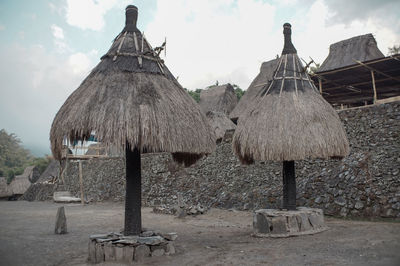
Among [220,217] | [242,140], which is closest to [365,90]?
[220,217]

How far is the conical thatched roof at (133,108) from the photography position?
198 inches

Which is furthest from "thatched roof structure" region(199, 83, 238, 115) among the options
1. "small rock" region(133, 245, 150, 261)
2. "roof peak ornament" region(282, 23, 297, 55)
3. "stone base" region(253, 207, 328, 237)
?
"small rock" region(133, 245, 150, 261)

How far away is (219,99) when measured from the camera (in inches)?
958

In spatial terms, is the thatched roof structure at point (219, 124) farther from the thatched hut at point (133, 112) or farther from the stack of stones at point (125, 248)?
the stack of stones at point (125, 248)

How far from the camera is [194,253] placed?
19.0 ft

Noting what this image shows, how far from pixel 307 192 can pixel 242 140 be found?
11.9ft

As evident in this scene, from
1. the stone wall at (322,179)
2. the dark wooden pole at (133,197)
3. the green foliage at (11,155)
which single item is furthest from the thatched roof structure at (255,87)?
the green foliage at (11,155)

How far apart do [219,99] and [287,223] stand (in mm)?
18096

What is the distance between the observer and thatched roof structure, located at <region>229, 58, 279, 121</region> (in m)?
19.1

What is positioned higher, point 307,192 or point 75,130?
point 75,130

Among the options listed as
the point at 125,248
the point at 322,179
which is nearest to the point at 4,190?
the point at 322,179

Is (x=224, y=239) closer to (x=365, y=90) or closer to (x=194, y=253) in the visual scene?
(x=194, y=253)

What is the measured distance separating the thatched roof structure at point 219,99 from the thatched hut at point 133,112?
58.8ft

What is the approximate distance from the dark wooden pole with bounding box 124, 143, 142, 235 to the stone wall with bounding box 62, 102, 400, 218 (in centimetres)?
555
